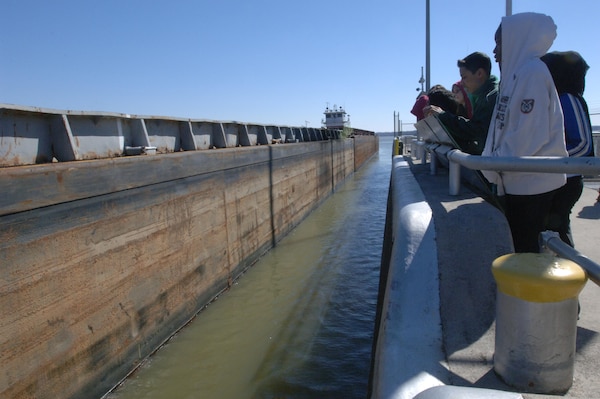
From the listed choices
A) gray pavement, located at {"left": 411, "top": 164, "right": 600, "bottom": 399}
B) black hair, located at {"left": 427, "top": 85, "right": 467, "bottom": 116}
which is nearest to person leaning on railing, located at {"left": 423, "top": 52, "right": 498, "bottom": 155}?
black hair, located at {"left": 427, "top": 85, "right": 467, "bottom": 116}

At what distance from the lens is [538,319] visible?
1.62 metres

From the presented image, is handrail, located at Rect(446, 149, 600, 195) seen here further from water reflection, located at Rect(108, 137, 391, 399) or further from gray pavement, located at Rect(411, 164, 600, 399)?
water reflection, located at Rect(108, 137, 391, 399)

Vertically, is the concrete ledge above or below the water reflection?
above

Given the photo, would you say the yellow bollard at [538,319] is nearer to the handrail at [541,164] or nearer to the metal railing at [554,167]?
the metal railing at [554,167]

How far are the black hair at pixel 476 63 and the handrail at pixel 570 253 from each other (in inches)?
82.6

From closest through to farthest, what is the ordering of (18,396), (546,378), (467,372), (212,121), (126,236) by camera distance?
(546,378)
(467,372)
(18,396)
(126,236)
(212,121)

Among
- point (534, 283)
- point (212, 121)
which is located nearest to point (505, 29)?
point (534, 283)

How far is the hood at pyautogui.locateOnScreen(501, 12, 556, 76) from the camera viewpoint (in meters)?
2.43

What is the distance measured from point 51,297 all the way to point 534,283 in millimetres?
4100

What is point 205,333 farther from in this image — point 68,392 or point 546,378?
point 546,378

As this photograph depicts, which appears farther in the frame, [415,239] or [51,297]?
[51,297]

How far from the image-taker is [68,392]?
421cm

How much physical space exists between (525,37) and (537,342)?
5.64 ft

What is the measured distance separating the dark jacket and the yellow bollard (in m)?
2.30
